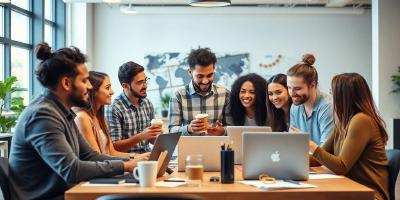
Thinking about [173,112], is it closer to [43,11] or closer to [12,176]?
[12,176]

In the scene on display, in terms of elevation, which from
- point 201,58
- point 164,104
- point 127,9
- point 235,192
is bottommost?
point 235,192

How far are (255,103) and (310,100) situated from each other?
1.59 ft

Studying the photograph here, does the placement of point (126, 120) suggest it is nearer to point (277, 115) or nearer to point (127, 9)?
point (277, 115)

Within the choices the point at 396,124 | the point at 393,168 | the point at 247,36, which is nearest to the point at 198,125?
the point at 393,168

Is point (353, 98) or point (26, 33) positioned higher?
point (26, 33)

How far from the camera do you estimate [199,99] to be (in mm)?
4328

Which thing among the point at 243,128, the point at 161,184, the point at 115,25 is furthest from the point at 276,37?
the point at 161,184

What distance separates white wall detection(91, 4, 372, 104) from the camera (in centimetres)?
1071

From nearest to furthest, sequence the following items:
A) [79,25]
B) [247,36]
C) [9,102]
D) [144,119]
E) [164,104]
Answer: [144,119]
[9,102]
[79,25]
[164,104]
[247,36]

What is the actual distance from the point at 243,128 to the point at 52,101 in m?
1.13

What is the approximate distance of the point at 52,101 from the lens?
2.69 meters

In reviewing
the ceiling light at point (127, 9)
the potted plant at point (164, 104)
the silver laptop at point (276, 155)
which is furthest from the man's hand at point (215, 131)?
the ceiling light at point (127, 9)

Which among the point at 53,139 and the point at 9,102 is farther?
the point at 9,102

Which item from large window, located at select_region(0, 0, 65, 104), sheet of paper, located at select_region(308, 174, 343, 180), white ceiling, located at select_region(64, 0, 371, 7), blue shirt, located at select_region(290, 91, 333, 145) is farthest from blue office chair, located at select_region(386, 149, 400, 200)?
white ceiling, located at select_region(64, 0, 371, 7)
